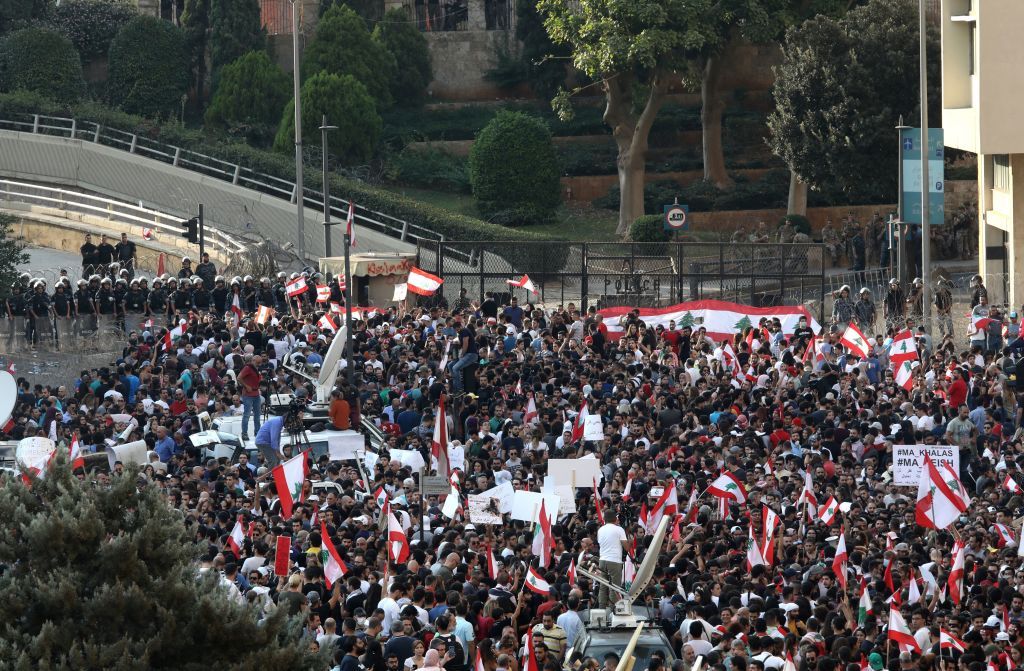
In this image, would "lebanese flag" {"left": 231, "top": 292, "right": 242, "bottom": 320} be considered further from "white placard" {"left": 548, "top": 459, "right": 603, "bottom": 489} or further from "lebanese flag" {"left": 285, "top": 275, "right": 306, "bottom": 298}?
"white placard" {"left": 548, "top": 459, "right": 603, "bottom": 489}

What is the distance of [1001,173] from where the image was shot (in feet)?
116

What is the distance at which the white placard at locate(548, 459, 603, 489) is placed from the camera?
19344 mm

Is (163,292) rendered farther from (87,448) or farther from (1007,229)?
(1007,229)

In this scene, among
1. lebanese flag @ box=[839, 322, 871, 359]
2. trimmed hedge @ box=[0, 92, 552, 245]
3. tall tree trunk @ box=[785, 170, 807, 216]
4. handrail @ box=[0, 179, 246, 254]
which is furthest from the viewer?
tall tree trunk @ box=[785, 170, 807, 216]

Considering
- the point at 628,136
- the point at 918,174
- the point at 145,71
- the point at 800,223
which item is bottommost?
the point at 800,223

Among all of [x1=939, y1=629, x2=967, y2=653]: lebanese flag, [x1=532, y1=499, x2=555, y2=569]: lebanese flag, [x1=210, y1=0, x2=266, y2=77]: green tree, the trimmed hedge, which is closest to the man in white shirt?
[x1=532, y1=499, x2=555, y2=569]: lebanese flag

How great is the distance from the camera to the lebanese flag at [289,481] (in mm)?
18547

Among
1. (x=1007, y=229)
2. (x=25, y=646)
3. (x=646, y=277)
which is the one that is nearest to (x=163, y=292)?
(x=646, y=277)

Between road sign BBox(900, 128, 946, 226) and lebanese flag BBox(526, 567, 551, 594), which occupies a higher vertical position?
road sign BBox(900, 128, 946, 226)

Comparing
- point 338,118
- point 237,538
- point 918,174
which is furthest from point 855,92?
point 237,538

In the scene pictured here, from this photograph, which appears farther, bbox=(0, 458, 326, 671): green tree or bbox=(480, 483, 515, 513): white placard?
bbox=(480, 483, 515, 513): white placard

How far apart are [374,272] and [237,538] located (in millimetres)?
20775

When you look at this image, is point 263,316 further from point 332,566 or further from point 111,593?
point 111,593

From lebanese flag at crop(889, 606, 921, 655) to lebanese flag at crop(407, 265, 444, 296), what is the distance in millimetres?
18667
